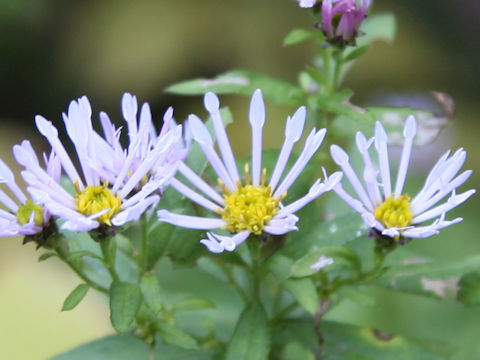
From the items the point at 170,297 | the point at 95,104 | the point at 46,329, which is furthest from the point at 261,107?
the point at 95,104

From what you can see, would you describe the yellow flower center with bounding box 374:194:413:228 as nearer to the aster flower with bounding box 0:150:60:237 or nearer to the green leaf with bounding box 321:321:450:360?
the green leaf with bounding box 321:321:450:360

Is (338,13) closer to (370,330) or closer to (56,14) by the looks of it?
(370,330)

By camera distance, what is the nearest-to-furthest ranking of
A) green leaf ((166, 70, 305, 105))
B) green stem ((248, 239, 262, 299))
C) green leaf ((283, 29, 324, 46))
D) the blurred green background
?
1. green stem ((248, 239, 262, 299))
2. green leaf ((283, 29, 324, 46))
3. green leaf ((166, 70, 305, 105))
4. the blurred green background

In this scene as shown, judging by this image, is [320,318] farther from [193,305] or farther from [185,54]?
[185,54]

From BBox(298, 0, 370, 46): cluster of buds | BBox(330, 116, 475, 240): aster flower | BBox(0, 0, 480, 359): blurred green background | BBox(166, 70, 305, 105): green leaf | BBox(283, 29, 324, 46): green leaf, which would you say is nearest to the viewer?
BBox(330, 116, 475, 240): aster flower

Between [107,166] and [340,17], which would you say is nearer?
[107,166]

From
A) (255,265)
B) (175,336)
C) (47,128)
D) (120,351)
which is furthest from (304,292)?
(47,128)

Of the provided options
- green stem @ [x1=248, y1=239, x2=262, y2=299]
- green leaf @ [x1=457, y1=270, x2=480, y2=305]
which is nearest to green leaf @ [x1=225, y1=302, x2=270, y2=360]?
green stem @ [x1=248, y1=239, x2=262, y2=299]
